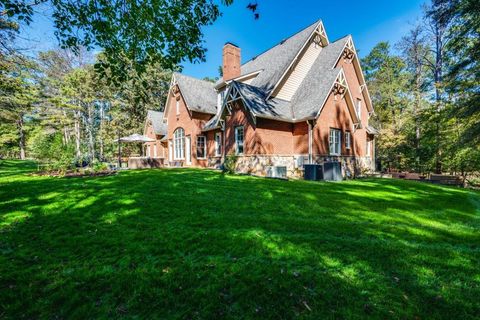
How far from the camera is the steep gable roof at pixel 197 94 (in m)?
21.1

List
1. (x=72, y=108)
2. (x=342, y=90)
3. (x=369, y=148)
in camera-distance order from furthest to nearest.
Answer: (x=72, y=108), (x=369, y=148), (x=342, y=90)

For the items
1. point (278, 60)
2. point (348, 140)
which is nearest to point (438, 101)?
point (348, 140)

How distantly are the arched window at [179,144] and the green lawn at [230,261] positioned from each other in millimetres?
16381

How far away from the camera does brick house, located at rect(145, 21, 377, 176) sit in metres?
15.1

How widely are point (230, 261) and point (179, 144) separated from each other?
Answer: 20959mm

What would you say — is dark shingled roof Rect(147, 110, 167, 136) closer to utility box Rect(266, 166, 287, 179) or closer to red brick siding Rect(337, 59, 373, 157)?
utility box Rect(266, 166, 287, 179)

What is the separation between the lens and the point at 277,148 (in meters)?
15.4

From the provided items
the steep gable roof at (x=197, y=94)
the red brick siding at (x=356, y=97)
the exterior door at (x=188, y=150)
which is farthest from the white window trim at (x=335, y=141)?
the exterior door at (x=188, y=150)

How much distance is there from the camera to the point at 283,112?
51.4 ft

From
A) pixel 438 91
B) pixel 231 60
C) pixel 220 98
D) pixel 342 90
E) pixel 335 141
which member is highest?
pixel 231 60

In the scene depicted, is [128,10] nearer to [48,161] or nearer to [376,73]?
[48,161]

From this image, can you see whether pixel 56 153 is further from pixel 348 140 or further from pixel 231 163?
pixel 348 140

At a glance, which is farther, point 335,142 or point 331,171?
point 335,142

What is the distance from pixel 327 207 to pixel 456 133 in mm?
19933
